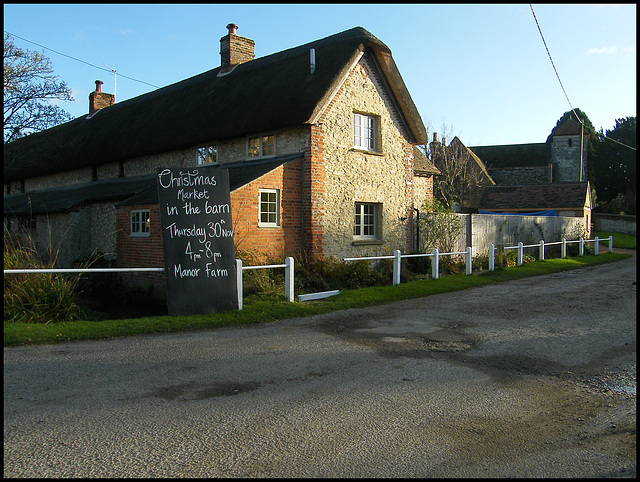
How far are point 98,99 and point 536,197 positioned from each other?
3053 centimetres

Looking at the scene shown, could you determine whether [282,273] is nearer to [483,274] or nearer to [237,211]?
[237,211]

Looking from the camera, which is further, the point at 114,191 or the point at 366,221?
the point at 114,191

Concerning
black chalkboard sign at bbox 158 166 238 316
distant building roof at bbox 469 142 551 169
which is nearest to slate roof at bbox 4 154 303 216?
black chalkboard sign at bbox 158 166 238 316

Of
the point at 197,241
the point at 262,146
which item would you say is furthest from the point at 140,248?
the point at 197,241

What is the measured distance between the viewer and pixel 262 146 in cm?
1581

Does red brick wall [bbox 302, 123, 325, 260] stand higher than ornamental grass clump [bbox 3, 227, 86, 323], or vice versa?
red brick wall [bbox 302, 123, 325, 260]

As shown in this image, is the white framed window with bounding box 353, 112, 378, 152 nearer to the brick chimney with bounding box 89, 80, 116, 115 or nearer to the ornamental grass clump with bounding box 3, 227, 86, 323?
the ornamental grass clump with bounding box 3, 227, 86, 323

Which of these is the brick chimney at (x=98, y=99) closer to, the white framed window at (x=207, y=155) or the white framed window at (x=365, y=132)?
the white framed window at (x=207, y=155)

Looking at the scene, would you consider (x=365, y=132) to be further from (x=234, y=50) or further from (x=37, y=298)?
(x=37, y=298)

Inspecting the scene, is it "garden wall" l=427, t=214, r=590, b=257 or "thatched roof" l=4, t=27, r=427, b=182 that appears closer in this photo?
"thatched roof" l=4, t=27, r=427, b=182

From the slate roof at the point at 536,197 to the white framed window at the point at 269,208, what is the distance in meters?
28.3

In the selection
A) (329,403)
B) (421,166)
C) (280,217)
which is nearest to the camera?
(329,403)

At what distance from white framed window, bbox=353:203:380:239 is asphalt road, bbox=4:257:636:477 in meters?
7.62

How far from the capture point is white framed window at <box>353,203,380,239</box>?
16.2 meters
